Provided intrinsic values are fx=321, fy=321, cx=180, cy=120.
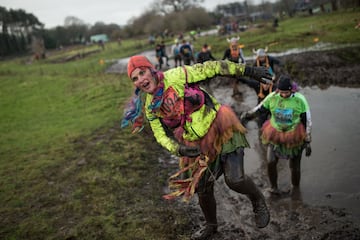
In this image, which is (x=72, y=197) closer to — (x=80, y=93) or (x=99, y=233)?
(x=99, y=233)

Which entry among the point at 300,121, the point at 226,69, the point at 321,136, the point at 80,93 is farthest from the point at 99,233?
the point at 80,93

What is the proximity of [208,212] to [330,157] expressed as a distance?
3.03 metres

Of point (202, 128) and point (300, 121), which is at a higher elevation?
point (202, 128)

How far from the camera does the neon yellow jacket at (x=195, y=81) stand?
10.6ft

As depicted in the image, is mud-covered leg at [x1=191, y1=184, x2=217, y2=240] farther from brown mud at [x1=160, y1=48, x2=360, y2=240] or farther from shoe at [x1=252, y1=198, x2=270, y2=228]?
shoe at [x1=252, y1=198, x2=270, y2=228]

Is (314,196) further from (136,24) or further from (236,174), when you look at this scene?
(136,24)

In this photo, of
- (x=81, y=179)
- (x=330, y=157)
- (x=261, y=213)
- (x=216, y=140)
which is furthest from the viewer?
(x=81, y=179)

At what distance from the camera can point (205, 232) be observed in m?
4.16

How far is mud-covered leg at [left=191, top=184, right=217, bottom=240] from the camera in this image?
154 inches

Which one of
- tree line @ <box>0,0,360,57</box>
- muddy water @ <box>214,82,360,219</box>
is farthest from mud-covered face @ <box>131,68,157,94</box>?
tree line @ <box>0,0,360,57</box>

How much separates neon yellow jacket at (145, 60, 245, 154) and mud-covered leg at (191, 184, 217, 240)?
854 millimetres

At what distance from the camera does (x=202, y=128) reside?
3.36 metres

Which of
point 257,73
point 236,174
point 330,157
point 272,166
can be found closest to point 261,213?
point 236,174

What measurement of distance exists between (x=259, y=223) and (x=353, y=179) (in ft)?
7.68
